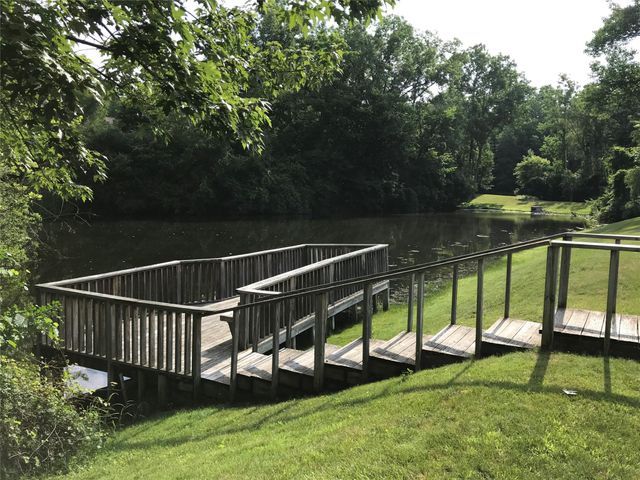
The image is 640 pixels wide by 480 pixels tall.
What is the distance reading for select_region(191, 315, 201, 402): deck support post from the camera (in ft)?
22.5

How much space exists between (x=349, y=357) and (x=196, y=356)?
200cm

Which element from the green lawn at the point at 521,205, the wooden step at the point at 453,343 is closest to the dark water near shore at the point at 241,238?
the wooden step at the point at 453,343

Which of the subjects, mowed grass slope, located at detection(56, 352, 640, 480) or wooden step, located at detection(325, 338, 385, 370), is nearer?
mowed grass slope, located at detection(56, 352, 640, 480)

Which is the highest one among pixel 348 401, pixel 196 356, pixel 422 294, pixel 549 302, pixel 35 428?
pixel 549 302

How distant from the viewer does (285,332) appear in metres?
8.62

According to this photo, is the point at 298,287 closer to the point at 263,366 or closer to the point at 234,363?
the point at 263,366

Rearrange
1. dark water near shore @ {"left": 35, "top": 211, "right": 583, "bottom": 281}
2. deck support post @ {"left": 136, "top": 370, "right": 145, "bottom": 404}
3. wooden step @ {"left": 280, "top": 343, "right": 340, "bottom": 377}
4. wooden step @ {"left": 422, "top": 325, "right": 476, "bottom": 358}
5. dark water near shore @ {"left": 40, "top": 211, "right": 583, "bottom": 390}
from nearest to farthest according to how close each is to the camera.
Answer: wooden step @ {"left": 422, "top": 325, "right": 476, "bottom": 358} < wooden step @ {"left": 280, "top": 343, "right": 340, "bottom": 377} < deck support post @ {"left": 136, "top": 370, "right": 145, "bottom": 404} < dark water near shore @ {"left": 40, "top": 211, "right": 583, "bottom": 390} < dark water near shore @ {"left": 35, "top": 211, "right": 583, "bottom": 281}

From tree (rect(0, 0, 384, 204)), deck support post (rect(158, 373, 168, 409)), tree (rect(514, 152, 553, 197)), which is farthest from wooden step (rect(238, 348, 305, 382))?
tree (rect(514, 152, 553, 197))

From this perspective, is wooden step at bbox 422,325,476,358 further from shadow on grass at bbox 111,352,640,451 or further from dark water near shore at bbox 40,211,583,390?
dark water near shore at bbox 40,211,583,390

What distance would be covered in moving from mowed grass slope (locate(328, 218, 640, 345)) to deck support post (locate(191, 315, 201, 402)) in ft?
13.3

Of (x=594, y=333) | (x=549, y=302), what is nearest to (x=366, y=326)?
(x=549, y=302)

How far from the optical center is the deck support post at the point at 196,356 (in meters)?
6.86

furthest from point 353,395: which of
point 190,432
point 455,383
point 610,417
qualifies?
point 610,417

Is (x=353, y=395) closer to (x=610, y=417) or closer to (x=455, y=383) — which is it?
(x=455, y=383)
